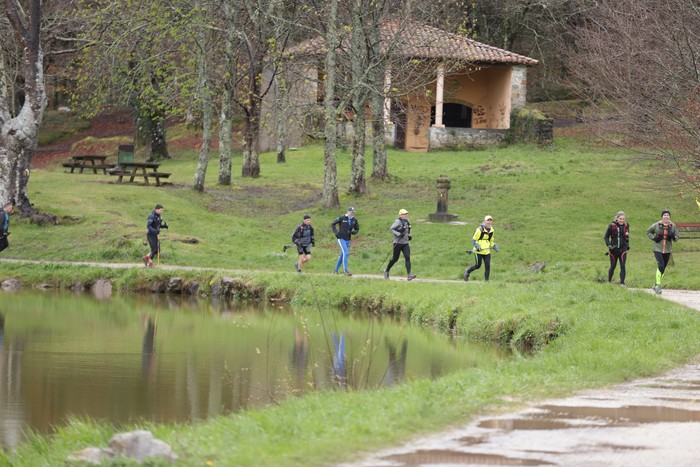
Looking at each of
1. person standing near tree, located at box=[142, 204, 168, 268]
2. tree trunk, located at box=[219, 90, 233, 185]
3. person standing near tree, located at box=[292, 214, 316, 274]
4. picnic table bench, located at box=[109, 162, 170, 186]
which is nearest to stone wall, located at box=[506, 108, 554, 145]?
tree trunk, located at box=[219, 90, 233, 185]

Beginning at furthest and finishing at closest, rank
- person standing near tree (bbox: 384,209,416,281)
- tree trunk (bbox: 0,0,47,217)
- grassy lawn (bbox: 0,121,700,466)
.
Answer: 1. tree trunk (bbox: 0,0,47,217)
2. person standing near tree (bbox: 384,209,416,281)
3. grassy lawn (bbox: 0,121,700,466)

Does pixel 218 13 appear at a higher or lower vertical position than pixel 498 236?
higher

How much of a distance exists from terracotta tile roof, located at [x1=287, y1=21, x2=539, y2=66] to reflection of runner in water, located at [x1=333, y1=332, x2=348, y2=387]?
59.7ft

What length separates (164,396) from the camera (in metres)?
14.7

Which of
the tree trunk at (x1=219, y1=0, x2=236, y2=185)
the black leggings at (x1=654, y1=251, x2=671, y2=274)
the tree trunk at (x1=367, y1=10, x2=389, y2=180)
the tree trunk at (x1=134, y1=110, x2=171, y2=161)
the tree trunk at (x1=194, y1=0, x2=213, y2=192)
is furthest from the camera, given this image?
the tree trunk at (x1=134, y1=110, x2=171, y2=161)

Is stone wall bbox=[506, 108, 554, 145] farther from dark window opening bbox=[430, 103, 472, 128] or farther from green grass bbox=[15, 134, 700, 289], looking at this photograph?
dark window opening bbox=[430, 103, 472, 128]

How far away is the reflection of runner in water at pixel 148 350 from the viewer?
16.7m

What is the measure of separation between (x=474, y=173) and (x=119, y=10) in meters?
15.5

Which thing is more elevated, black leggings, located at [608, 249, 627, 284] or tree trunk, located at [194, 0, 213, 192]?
tree trunk, located at [194, 0, 213, 192]

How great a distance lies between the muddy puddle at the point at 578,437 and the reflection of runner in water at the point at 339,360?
167 inches

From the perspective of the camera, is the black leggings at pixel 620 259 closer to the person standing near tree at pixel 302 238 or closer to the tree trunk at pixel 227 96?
the person standing near tree at pixel 302 238

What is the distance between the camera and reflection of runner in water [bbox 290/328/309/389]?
16.0m

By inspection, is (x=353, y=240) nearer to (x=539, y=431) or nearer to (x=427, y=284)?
(x=427, y=284)

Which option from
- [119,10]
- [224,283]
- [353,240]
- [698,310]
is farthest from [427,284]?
[119,10]
